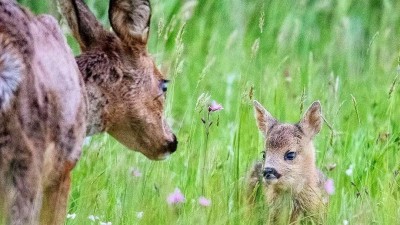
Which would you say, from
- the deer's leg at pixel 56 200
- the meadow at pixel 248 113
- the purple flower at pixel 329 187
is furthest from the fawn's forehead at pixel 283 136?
the deer's leg at pixel 56 200

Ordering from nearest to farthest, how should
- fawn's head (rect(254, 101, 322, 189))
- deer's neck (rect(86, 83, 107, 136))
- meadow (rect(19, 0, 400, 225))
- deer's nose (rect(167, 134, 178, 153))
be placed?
deer's neck (rect(86, 83, 107, 136))
meadow (rect(19, 0, 400, 225))
deer's nose (rect(167, 134, 178, 153))
fawn's head (rect(254, 101, 322, 189))

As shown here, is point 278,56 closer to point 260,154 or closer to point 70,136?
point 260,154

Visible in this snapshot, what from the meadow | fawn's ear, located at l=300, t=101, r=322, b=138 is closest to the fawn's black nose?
the meadow

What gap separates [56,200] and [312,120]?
2277mm

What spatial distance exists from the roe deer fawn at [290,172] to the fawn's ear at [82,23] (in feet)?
4.00

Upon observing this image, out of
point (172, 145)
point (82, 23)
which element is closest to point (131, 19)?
point (82, 23)

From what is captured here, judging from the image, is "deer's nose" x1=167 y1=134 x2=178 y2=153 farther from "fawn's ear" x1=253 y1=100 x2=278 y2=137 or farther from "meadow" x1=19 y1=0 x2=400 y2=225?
"fawn's ear" x1=253 y1=100 x2=278 y2=137

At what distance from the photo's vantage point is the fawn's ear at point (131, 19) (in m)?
6.44

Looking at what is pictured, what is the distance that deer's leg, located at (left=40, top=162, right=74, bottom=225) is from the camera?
5.56m

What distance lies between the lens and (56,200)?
5.60m

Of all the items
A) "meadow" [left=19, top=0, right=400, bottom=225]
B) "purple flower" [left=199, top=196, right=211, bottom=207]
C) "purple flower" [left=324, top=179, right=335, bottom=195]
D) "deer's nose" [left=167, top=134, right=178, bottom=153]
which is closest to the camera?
"purple flower" [left=199, top=196, right=211, bottom=207]

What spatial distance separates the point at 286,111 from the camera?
855 centimetres

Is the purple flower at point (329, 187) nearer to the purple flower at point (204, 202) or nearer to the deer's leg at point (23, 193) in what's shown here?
the purple flower at point (204, 202)

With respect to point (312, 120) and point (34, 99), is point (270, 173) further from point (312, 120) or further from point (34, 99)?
point (34, 99)
